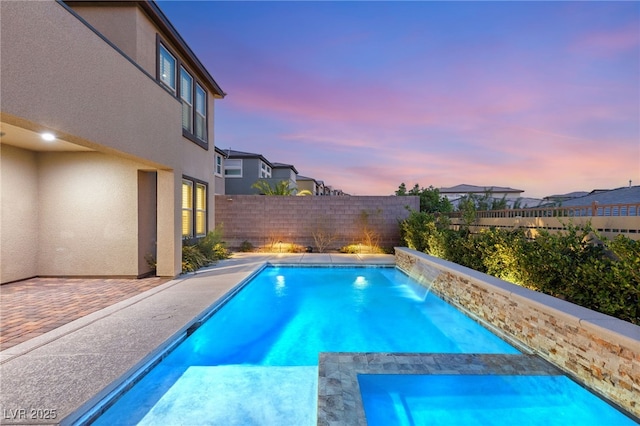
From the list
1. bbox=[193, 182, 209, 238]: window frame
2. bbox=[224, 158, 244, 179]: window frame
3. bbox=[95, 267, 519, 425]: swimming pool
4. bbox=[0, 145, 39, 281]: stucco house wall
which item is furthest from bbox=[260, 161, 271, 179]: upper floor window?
bbox=[0, 145, 39, 281]: stucco house wall

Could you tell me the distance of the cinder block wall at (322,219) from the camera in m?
14.0

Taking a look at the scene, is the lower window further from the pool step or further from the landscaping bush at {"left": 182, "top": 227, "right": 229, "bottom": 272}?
the pool step

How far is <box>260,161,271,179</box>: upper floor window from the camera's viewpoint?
1064 inches

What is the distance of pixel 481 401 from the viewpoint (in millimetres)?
3207

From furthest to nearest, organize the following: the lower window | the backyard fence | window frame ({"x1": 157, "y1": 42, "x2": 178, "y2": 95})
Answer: the lower window < window frame ({"x1": 157, "y1": 42, "x2": 178, "y2": 95}) < the backyard fence

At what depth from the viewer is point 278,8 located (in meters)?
11.2

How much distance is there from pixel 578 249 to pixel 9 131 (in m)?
9.96

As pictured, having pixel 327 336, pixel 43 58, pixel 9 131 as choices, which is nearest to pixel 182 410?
pixel 327 336

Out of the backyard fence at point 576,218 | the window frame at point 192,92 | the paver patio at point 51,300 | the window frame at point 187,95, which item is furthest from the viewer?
the window frame at point 187,95

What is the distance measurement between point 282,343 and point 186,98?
27.4 feet

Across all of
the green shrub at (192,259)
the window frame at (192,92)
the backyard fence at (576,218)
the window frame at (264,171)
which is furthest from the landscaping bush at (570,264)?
the window frame at (264,171)

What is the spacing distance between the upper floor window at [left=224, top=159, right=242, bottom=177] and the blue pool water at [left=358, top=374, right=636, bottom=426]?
2466 cm

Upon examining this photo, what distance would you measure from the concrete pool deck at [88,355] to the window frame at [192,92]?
560 centimetres

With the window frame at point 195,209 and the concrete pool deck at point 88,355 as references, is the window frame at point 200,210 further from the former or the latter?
the concrete pool deck at point 88,355
